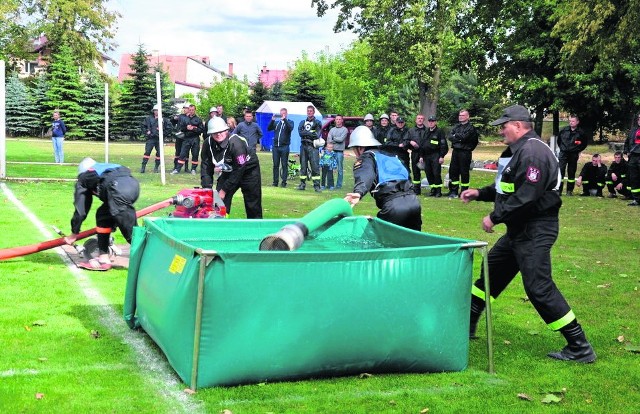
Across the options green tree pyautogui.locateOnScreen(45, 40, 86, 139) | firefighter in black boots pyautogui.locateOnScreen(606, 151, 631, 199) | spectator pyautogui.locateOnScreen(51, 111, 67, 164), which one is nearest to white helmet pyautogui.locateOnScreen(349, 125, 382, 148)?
firefighter in black boots pyautogui.locateOnScreen(606, 151, 631, 199)

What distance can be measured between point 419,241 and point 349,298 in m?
1.43

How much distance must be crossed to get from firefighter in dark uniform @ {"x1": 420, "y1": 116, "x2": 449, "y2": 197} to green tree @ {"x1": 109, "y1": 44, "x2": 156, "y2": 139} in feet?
126

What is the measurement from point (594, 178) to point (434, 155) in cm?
459

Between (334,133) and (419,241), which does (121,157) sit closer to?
(334,133)

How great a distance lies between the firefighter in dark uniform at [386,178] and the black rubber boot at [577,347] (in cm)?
233

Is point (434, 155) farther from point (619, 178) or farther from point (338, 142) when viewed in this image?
point (619, 178)

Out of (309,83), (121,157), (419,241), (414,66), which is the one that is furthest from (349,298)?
(309,83)

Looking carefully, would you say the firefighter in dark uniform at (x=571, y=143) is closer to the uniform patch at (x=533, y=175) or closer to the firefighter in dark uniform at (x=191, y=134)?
the firefighter in dark uniform at (x=191, y=134)

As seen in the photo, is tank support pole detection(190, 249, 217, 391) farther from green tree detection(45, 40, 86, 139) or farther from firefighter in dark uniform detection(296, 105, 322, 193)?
green tree detection(45, 40, 86, 139)

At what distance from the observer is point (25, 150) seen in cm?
3900

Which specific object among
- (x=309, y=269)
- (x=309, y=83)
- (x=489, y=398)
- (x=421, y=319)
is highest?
(x=309, y=83)

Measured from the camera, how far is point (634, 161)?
1886 cm

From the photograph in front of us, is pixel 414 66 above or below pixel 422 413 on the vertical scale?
above

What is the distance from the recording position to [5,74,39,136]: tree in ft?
188
